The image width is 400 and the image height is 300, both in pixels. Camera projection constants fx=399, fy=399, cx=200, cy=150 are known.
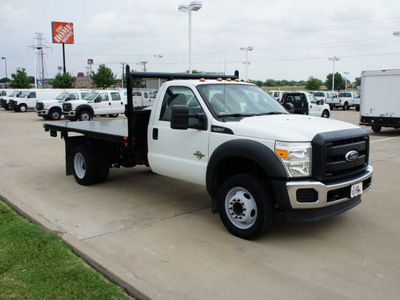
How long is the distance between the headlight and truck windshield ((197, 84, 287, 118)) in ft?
3.84

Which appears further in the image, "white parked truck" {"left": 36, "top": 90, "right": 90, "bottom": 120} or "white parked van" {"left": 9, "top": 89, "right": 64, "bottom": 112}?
"white parked van" {"left": 9, "top": 89, "right": 64, "bottom": 112}

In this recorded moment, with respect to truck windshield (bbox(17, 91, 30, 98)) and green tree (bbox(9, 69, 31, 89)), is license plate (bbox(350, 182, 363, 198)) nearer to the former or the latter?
truck windshield (bbox(17, 91, 30, 98))

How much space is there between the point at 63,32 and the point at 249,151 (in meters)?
70.9

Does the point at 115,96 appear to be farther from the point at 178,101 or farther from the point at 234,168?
the point at 234,168

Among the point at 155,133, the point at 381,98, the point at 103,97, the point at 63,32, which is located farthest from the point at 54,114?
the point at 63,32

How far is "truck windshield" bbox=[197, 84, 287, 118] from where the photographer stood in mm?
5527

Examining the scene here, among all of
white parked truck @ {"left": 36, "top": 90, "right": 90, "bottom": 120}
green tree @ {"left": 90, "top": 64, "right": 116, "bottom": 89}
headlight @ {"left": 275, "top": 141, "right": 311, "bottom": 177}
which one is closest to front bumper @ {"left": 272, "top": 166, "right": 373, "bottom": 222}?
headlight @ {"left": 275, "top": 141, "right": 311, "bottom": 177}

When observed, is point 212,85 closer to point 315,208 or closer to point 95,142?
point 315,208

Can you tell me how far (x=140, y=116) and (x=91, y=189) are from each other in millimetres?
1952

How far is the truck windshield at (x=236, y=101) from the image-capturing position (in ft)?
18.1

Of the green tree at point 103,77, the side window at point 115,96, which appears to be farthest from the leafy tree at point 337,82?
the side window at point 115,96

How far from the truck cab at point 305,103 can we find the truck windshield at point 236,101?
663 inches

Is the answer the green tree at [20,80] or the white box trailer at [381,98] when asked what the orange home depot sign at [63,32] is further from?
the white box trailer at [381,98]

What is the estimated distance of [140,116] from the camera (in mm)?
6469
